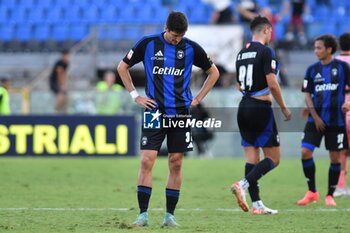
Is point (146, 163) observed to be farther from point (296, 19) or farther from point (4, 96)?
point (296, 19)

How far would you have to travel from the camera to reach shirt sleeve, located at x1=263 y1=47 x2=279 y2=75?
32.3 feet

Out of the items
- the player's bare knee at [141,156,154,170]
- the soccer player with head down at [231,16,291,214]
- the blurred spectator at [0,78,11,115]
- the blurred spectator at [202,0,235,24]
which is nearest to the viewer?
the player's bare knee at [141,156,154,170]

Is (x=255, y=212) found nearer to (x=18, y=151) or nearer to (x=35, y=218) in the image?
(x=35, y=218)

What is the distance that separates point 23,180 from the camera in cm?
1436

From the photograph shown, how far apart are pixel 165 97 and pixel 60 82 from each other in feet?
43.6

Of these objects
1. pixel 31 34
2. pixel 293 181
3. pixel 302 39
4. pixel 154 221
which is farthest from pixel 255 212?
pixel 31 34

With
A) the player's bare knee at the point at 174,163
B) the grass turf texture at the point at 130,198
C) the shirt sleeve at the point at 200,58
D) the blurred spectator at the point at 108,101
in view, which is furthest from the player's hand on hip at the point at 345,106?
the blurred spectator at the point at 108,101

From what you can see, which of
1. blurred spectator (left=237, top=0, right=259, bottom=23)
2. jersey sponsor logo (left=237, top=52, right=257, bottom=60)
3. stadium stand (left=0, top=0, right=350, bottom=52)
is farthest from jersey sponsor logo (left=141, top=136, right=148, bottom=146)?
stadium stand (left=0, top=0, right=350, bottom=52)

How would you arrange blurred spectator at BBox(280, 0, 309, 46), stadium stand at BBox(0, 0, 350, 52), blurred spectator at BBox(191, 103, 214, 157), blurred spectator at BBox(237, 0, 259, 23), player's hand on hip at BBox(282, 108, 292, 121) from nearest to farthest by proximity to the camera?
player's hand on hip at BBox(282, 108, 292, 121), blurred spectator at BBox(191, 103, 214, 157), blurred spectator at BBox(237, 0, 259, 23), blurred spectator at BBox(280, 0, 309, 46), stadium stand at BBox(0, 0, 350, 52)

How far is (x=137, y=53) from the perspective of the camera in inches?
348

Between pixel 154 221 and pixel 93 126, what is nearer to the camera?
pixel 154 221

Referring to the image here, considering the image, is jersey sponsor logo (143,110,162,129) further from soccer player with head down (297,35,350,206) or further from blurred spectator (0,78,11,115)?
blurred spectator (0,78,11,115)

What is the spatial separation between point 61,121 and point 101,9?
8.25 m

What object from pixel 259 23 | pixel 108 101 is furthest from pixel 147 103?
pixel 108 101
